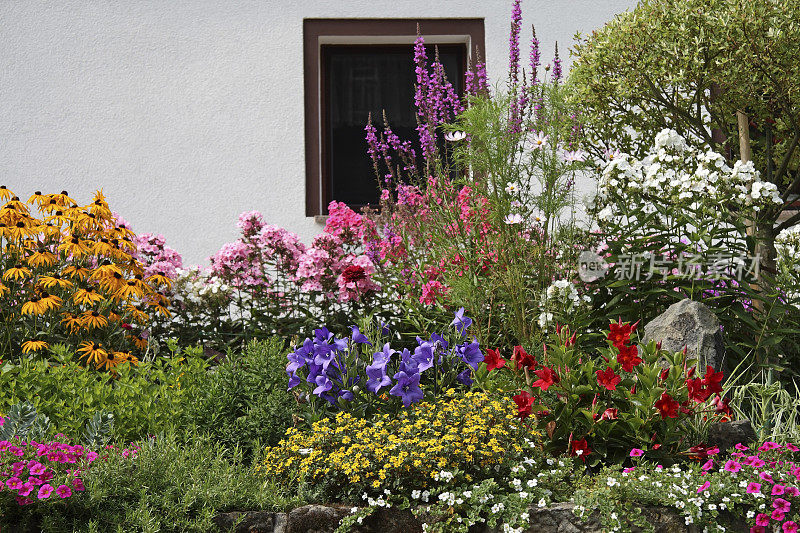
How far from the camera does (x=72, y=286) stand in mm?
4781

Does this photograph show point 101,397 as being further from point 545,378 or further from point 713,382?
point 713,382

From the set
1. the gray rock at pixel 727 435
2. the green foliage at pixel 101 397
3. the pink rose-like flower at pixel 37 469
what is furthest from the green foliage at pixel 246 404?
the gray rock at pixel 727 435

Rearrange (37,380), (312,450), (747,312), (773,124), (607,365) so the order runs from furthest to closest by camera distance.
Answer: (773,124)
(747,312)
(37,380)
(607,365)
(312,450)

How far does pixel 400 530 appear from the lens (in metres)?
2.91

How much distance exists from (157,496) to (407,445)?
989 mm

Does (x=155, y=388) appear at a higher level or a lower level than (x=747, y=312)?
lower

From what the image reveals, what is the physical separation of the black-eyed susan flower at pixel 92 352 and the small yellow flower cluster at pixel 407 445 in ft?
5.92

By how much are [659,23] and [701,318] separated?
6.15 feet

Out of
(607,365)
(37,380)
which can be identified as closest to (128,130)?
(37,380)

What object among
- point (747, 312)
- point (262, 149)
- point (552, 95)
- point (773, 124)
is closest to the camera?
point (747, 312)

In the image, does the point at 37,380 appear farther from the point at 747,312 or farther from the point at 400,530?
the point at 747,312

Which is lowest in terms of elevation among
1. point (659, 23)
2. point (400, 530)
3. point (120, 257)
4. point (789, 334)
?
point (400, 530)

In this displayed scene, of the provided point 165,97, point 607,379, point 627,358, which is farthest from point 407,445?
point 165,97

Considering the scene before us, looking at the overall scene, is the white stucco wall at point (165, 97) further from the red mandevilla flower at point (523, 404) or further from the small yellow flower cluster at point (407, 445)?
the red mandevilla flower at point (523, 404)
